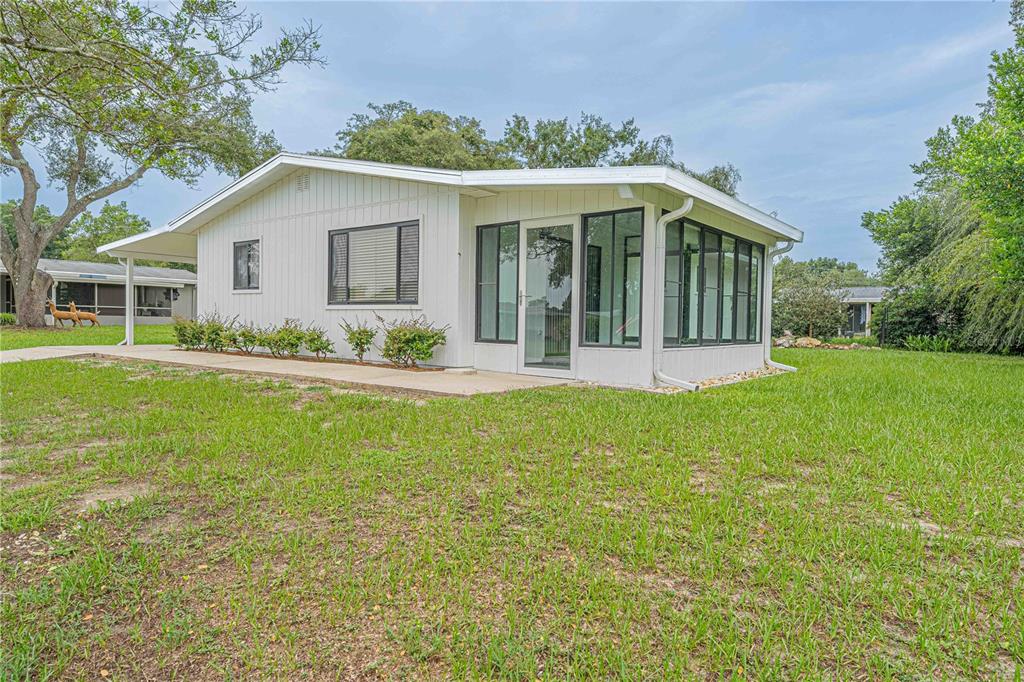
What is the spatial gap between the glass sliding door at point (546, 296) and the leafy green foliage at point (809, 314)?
1383 cm

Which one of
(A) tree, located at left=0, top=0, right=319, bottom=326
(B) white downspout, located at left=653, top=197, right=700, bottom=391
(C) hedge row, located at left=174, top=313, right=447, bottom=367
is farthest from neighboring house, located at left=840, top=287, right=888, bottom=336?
(A) tree, located at left=0, top=0, right=319, bottom=326

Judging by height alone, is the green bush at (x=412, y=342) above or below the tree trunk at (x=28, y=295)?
below

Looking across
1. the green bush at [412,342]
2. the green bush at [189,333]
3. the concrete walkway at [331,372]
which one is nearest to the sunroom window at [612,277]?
the concrete walkway at [331,372]

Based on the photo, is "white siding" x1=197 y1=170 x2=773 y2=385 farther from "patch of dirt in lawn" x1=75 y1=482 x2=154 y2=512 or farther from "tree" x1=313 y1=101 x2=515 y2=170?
"tree" x1=313 y1=101 x2=515 y2=170

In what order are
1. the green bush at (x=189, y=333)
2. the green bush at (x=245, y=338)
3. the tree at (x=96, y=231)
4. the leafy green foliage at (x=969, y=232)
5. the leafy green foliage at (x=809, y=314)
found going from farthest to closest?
the tree at (x=96, y=231)
the leafy green foliage at (x=809, y=314)
the green bush at (x=189, y=333)
the green bush at (x=245, y=338)
the leafy green foliage at (x=969, y=232)

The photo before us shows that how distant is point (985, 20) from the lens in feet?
37.9

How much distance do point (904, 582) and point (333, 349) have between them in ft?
26.9

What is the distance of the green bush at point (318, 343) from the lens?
8820 mm

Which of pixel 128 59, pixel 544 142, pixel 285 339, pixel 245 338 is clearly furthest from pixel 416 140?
pixel 128 59

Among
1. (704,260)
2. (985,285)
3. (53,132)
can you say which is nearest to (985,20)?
(985,285)

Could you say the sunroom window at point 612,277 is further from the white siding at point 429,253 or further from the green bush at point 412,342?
the green bush at point 412,342

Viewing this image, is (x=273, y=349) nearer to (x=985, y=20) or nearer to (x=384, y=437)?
(x=384, y=437)

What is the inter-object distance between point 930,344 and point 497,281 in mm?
13535

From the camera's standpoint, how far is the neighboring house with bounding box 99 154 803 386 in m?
6.48
